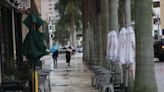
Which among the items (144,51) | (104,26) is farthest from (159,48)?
(144,51)

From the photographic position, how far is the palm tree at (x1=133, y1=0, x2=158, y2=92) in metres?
11.8

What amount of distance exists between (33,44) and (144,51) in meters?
2.82

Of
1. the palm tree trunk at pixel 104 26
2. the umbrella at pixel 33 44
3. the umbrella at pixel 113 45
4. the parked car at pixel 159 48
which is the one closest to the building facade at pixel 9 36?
the umbrella at pixel 33 44

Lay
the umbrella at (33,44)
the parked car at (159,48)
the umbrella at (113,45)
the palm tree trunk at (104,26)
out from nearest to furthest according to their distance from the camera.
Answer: the umbrella at (33,44) → the umbrella at (113,45) → the palm tree trunk at (104,26) → the parked car at (159,48)

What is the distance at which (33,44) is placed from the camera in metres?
12.4

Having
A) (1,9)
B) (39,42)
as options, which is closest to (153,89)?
(39,42)

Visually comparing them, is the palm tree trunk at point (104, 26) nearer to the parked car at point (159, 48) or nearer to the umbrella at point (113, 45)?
the umbrella at point (113, 45)

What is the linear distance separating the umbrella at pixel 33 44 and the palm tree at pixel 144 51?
2425mm

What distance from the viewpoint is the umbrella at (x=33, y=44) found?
1218 centimetres

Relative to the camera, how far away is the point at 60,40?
428 ft

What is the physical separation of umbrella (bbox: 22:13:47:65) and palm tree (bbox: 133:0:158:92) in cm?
242

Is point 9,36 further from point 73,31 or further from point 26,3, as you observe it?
point 73,31

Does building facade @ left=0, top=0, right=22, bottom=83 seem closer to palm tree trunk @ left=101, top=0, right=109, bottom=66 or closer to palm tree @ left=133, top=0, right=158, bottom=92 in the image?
palm tree trunk @ left=101, top=0, right=109, bottom=66

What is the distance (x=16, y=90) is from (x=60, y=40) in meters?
118
